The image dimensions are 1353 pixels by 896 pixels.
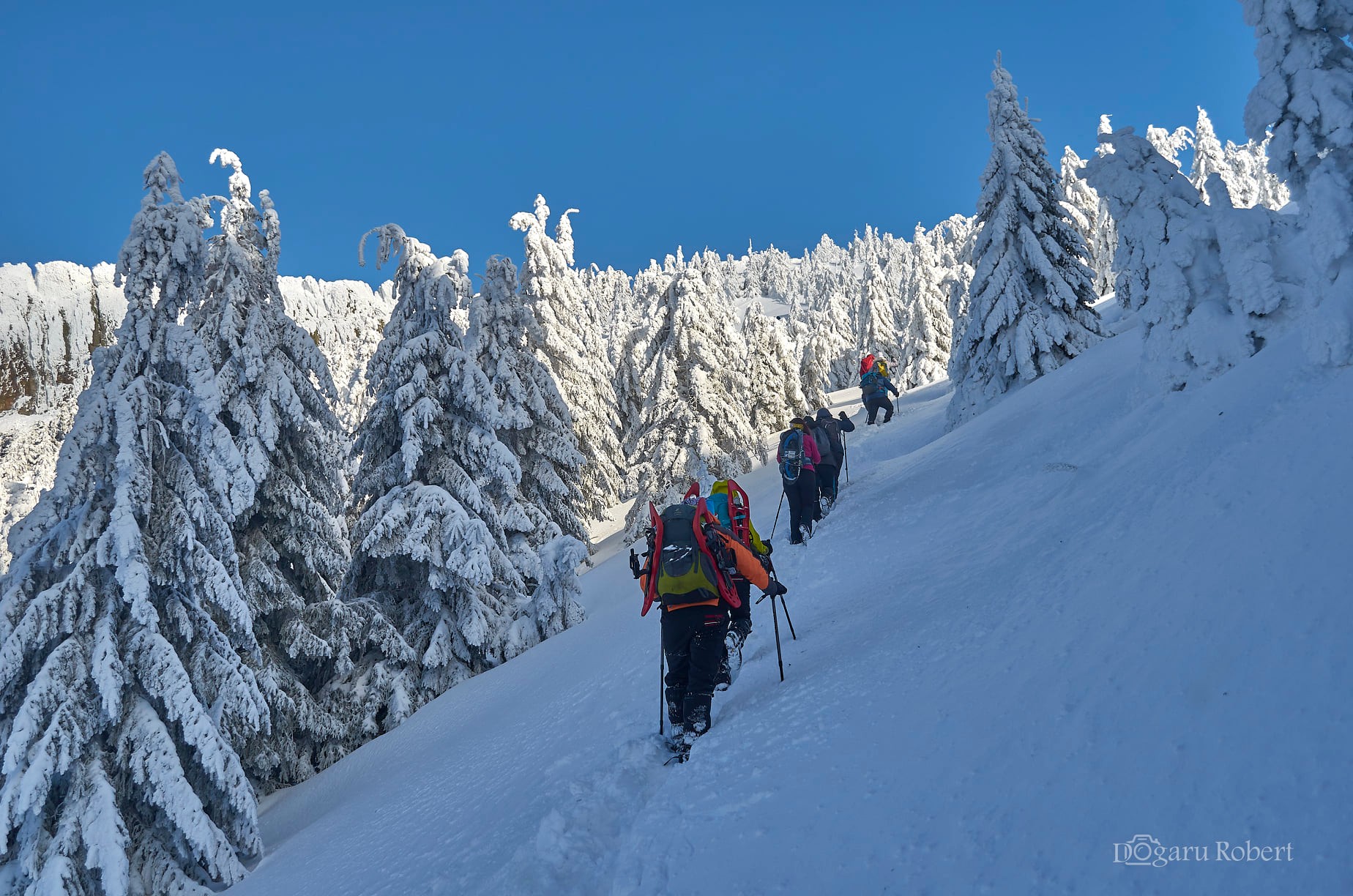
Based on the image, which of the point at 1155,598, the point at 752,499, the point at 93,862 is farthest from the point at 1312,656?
the point at 752,499

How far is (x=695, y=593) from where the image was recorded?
597 cm

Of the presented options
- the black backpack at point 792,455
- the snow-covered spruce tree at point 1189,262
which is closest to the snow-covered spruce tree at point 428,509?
the black backpack at point 792,455

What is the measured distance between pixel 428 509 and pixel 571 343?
1354 centimetres

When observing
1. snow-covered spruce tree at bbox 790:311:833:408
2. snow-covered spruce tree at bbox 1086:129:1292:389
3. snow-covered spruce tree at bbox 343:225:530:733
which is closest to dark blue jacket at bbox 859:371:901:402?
snow-covered spruce tree at bbox 343:225:530:733

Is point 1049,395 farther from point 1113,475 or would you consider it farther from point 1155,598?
point 1155,598

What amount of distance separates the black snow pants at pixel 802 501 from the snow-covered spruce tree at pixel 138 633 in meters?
8.45

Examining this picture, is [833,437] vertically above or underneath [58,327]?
underneath

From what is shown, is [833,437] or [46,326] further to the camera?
[46,326]

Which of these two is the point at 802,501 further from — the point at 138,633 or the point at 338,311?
the point at 338,311

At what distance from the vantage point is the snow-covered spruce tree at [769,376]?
3312 cm

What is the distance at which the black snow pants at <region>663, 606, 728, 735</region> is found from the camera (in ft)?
19.7

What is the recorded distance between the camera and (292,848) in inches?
355

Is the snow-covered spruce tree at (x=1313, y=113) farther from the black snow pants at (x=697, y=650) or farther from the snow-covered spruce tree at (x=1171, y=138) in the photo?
the snow-covered spruce tree at (x=1171, y=138)

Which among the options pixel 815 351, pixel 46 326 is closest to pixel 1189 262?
pixel 815 351
